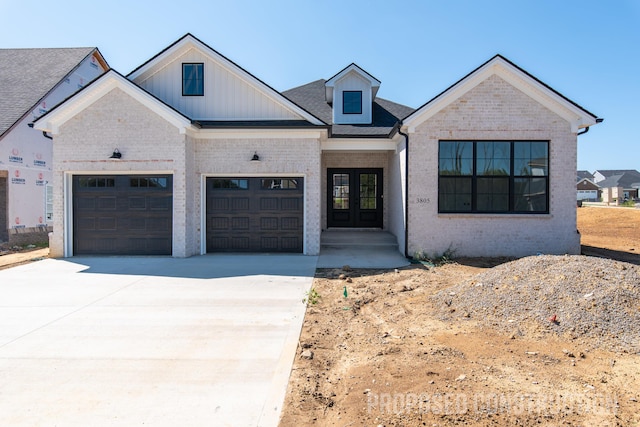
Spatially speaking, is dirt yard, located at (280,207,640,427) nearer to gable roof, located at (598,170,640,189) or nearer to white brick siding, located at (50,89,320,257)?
white brick siding, located at (50,89,320,257)

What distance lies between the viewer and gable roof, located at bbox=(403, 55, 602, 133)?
10664 mm

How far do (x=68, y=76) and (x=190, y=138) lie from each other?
404 inches

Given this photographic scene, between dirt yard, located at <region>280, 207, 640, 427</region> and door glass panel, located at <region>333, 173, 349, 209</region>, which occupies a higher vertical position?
door glass panel, located at <region>333, 173, 349, 209</region>

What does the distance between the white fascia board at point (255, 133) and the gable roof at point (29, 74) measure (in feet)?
27.8

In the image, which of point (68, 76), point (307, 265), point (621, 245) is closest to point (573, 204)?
point (621, 245)

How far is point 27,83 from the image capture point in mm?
17203

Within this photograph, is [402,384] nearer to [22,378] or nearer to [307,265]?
[22,378]

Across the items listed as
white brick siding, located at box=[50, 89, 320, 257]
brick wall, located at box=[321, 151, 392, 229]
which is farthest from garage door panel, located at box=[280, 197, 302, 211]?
brick wall, located at box=[321, 151, 392, 229]

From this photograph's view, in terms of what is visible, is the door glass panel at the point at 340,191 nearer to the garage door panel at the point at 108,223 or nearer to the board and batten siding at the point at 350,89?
the board and batten siding at the point at 350,89

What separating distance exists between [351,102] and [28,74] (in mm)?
14977

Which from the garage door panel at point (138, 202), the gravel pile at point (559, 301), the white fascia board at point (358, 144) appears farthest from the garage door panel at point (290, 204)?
the gravel pile at point (559, 301)

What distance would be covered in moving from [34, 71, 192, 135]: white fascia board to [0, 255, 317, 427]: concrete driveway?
4.64 metres

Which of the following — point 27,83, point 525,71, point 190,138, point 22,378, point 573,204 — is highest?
point 27,83

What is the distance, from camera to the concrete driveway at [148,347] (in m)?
3.47
